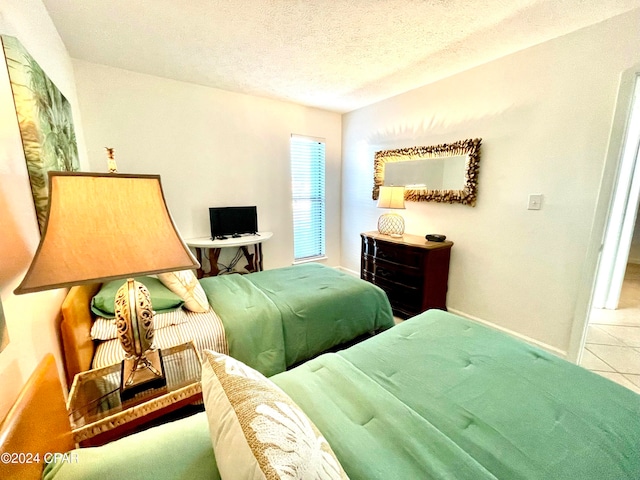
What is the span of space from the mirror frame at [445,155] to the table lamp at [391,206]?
10.9 inches

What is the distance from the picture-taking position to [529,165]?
2.18 metres

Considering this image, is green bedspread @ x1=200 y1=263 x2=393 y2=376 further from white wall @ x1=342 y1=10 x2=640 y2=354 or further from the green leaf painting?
white wall @ x1=342 y1=10 x2=640 y2=354

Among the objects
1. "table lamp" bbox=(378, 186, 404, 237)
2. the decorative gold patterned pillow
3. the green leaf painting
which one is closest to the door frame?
"table lamp" bbox=(378, 186, 404, 237)

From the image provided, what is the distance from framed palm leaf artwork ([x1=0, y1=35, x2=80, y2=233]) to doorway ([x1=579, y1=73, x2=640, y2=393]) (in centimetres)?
319

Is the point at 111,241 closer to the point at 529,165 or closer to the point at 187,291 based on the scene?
the point at 187,291

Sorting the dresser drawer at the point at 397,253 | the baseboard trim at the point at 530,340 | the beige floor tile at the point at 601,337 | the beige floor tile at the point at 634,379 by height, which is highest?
the dresser drawer at the point at 397,253

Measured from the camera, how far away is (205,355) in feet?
2.73

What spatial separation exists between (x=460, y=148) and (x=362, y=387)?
8.13 ft

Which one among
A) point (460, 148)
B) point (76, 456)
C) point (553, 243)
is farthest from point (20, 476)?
point (460, 148)

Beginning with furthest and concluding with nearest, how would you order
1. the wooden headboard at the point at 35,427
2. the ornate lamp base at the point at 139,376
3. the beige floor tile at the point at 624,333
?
the beige floor tile at the point at 624,333 < the ornate lamp base at the point at 139,376 < the wooden headboard at the point at 35,427

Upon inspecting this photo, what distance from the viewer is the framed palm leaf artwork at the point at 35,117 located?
1.00 metres

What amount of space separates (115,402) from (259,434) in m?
0.90

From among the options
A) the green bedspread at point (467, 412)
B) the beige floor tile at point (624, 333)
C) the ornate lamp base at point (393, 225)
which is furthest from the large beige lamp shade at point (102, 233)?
the beige floor tile at point (624, 333)

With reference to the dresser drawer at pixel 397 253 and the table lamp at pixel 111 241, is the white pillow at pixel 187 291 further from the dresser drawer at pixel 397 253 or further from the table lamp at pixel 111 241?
the dresser drawer at pixel 397 253
